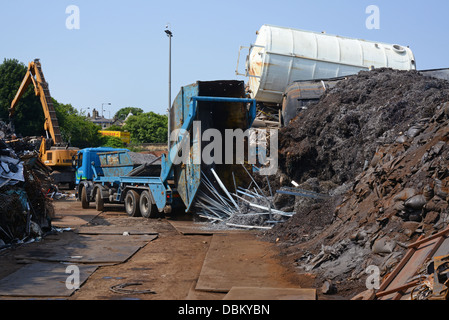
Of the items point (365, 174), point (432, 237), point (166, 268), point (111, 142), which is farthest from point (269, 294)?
point (111, 142)

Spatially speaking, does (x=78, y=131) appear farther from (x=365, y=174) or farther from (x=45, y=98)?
(x=365, y=174)

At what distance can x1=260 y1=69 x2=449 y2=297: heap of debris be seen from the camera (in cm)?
646

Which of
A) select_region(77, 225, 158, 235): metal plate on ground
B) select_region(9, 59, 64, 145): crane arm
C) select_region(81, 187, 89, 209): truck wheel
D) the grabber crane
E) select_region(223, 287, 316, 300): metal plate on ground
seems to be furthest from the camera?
select_region(9, 59, 64, 145): crane arm

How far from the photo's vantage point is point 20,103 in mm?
43312

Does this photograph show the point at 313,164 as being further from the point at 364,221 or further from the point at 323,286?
the point at 323,286

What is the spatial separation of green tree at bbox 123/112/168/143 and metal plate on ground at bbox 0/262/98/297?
7163 centimetres

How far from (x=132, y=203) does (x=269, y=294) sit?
10677 millimetres

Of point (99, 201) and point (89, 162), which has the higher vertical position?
point (89, 162)

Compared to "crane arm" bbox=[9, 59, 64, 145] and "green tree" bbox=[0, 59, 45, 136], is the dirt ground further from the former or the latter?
"green tree" bbox=[0, 59, 45, 136]

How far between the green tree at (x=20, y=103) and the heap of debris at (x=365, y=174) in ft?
113

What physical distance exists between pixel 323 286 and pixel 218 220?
23.3ft

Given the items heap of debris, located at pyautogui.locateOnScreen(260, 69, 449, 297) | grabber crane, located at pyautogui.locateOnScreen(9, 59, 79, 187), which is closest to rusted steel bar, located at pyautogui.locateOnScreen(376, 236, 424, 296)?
heap of debris, located at pyautogui.locateOnScreen(260, 69, 449, 297)

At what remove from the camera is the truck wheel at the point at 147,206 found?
14.8 meters

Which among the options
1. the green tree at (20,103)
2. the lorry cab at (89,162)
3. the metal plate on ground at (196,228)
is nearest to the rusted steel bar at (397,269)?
the metal plate on ground at (196,228)
